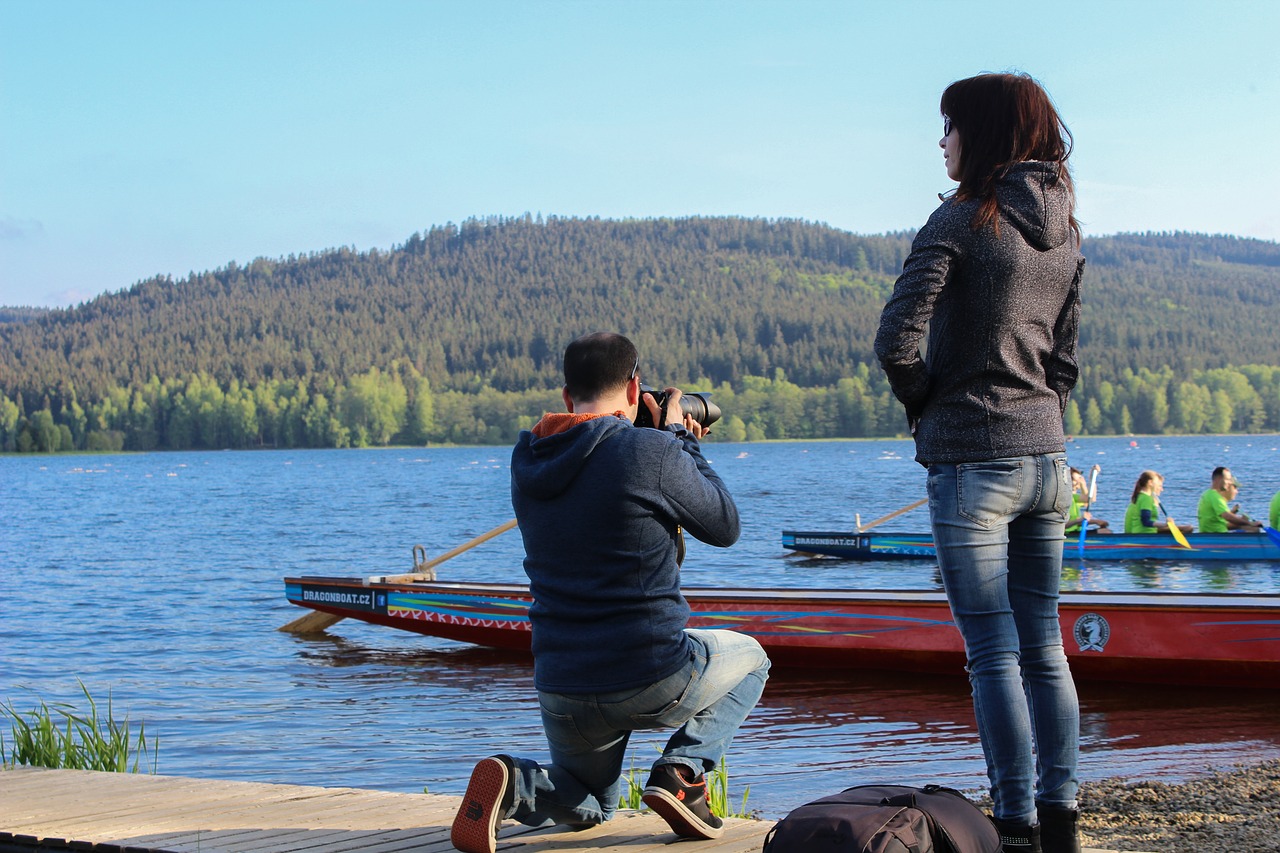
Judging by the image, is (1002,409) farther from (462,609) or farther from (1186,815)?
(462,609)

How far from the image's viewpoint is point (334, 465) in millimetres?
117250

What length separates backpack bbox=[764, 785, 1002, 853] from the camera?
3033 millimetres

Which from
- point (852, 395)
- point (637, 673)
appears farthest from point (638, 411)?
point (852, 395)

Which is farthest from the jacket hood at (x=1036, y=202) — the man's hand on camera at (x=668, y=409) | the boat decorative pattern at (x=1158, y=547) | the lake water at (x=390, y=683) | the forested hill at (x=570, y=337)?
the forested hill at (x=570, y=337)

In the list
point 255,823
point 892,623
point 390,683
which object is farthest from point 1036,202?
point 390,683

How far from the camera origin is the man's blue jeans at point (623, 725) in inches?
143

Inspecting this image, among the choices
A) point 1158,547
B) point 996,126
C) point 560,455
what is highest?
point 996,126

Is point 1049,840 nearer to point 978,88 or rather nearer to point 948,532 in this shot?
point 948,532

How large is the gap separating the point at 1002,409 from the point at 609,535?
3.49 ft

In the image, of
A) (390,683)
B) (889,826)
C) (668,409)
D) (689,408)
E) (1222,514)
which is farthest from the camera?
(1222,514)

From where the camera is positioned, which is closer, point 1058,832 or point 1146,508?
point 1058,832

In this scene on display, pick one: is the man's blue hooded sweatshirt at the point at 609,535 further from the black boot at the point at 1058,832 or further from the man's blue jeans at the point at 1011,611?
the black boot at the point at 1058,832

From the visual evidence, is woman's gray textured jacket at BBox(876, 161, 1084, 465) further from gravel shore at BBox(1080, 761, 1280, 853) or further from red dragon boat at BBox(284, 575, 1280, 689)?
red dragon boat at BBox(284, 575, 1280, 689)

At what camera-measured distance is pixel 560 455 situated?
353 centimetres
